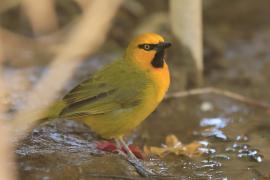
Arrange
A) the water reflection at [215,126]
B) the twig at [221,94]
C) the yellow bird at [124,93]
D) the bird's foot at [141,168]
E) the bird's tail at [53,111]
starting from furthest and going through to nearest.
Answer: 1. the twig at [221,94]
2. the water reflection at [215,126]
3. the yellow bird at [124,93]
4. the bird's tail at [53,111]
5. the bird's foot at [141,168]

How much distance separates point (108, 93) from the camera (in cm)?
517

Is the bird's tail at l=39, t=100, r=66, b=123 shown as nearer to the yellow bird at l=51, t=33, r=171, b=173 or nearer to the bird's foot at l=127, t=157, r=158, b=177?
the yellow bird at l=51, t=33, r=171, b=173

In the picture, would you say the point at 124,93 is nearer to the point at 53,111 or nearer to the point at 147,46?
the point at 147,46

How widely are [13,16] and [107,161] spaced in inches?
164

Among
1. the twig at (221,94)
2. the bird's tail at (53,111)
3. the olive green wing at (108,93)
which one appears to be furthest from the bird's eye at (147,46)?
the twig at (221,94)

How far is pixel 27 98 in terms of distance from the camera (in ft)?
20.2

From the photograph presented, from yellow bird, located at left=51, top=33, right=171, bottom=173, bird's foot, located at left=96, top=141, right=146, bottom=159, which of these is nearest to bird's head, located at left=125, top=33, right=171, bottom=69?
yellow bird, located at left=51, top=33, right=171, bottom=173

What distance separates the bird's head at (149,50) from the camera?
5293 millimetres

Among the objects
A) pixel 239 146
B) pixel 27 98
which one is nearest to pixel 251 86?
pixel 239 146

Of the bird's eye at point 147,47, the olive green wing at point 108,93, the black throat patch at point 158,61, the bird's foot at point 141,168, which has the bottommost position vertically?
the bird's foot at point 141,168

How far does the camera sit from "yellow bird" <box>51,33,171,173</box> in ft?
16.6

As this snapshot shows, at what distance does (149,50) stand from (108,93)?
19.4 inches

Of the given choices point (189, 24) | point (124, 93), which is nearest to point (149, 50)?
point (124, 93)

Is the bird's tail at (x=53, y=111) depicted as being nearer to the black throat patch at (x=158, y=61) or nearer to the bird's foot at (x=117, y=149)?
the bird's foot at (x=117, y=149)
